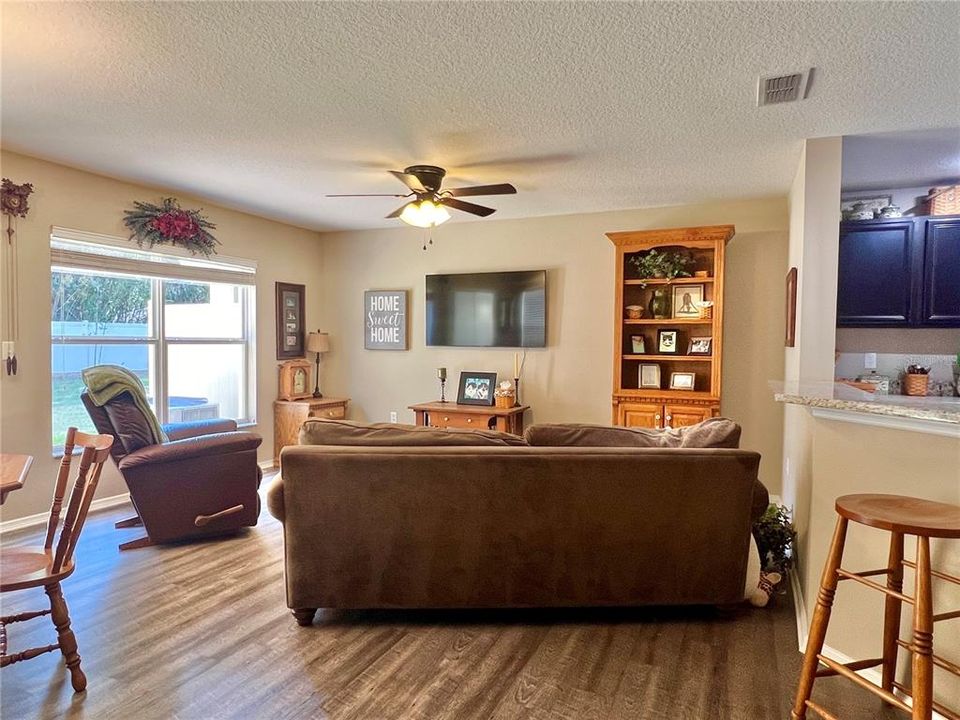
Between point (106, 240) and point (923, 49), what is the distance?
501 centimetres

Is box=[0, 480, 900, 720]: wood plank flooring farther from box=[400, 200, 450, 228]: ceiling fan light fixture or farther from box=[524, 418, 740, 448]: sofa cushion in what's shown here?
box=[400, 200, 450, 228]: ceiling fan light fixture

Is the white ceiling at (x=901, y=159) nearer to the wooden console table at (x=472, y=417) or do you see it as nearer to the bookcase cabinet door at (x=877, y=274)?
the bookcase cabinet door at (x=877, y=274)

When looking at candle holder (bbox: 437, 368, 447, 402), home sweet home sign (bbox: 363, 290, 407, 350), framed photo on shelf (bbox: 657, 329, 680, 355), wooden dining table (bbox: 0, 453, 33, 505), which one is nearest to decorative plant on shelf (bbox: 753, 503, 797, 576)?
framed photo on shelf (bbox: 657, 329, 680, 355)

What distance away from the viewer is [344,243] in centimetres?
659

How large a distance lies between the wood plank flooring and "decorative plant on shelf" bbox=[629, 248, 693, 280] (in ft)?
9.19

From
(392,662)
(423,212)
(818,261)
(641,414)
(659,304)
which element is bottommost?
(392,662)

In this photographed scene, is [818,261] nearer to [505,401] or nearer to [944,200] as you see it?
[944,200]

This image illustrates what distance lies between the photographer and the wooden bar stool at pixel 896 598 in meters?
1.67

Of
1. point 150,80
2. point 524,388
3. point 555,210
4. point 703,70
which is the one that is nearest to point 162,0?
point 150,80

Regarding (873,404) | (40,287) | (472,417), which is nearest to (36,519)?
(40,287)

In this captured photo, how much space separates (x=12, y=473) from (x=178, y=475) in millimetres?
1444

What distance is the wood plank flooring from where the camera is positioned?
2.07 meters

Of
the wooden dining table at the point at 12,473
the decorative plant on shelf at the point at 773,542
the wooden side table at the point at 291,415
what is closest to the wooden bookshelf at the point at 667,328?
the decorative plant on shelf at the point at 773,542

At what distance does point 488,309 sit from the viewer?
5.88 metres
